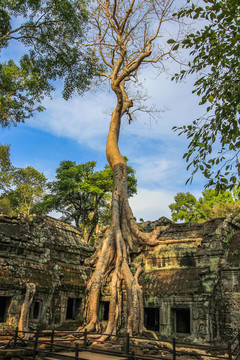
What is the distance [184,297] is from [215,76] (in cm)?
651

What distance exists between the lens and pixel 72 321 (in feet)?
37.0

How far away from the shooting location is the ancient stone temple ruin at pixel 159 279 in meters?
8.86

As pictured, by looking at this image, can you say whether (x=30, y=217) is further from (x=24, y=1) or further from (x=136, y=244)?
(x=24, y=1)

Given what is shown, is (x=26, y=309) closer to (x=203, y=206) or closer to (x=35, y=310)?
(x=35, y=310)

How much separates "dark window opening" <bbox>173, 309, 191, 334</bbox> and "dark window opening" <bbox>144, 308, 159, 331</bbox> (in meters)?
0.71

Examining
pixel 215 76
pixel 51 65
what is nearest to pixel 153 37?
pixel 51 65

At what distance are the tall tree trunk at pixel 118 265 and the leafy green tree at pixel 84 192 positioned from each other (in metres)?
11.3

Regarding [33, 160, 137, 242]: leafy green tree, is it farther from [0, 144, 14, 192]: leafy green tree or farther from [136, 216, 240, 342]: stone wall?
[136, 216, 240, 342]: stone wall

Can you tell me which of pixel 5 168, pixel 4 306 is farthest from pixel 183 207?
pixel 4 306

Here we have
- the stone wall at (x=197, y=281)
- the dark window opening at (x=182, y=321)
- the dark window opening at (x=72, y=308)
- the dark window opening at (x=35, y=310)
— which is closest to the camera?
the stone wall at (x=197, y=281)

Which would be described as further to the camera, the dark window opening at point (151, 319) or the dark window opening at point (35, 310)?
the dark window opening at point (35, 310)

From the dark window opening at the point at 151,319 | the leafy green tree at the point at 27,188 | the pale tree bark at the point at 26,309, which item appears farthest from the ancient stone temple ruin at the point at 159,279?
the leafy green tree at the point at 27,188

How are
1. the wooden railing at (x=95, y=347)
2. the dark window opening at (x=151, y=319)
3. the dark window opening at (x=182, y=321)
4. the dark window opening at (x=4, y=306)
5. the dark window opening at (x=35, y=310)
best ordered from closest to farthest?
the wooden railing at (x=95, y=347), the dark window opening at (x=4, y=306), the dark window opening at (x=182, y=321), the dark window opening at (x=151, y=319), the dark window opening at (x=35, y=310)

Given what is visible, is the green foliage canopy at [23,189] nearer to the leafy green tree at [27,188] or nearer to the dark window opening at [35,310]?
the leafy green tree at [27,188]
